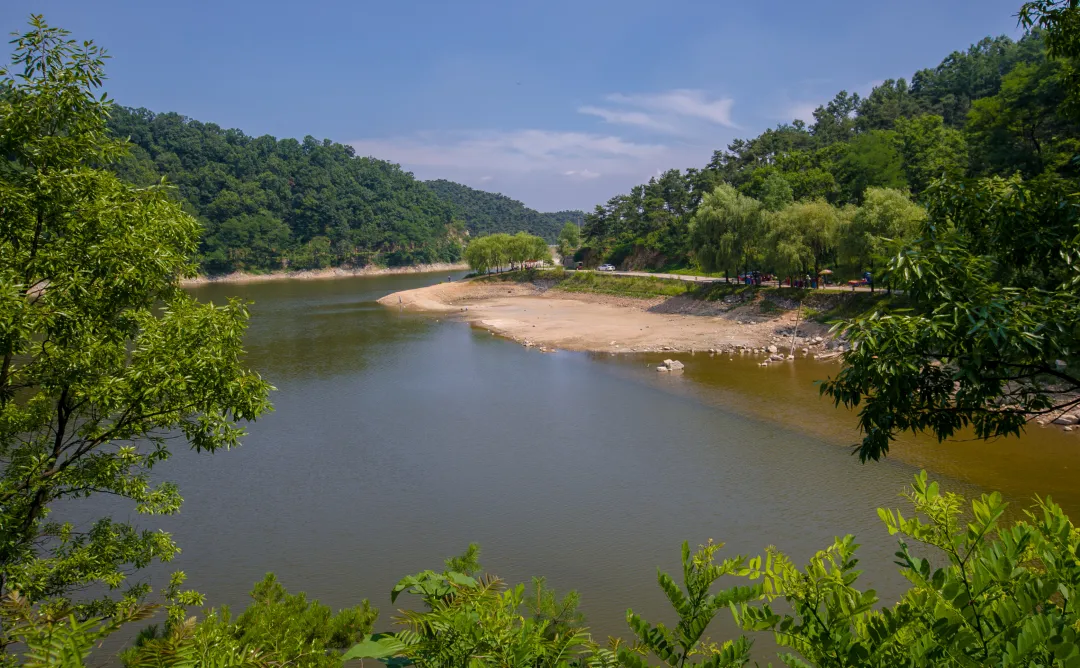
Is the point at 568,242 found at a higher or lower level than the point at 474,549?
higher

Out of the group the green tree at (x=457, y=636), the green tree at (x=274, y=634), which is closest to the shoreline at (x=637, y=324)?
the green tree at (x=274, y=634)

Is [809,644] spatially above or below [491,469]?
above

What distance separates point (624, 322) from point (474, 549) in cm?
4393

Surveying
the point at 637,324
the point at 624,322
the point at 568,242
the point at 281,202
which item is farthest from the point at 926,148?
the point at 281,202

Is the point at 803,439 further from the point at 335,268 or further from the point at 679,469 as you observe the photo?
the point at 335,268

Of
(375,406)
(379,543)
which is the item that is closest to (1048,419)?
(379,543)

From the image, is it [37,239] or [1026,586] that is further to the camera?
[37,239]


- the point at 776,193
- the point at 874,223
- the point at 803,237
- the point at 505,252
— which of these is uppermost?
the point at 776,193

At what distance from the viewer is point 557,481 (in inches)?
770

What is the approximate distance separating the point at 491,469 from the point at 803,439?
10.7m

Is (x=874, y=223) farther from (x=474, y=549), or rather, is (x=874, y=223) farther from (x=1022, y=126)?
(x=474, y=549)

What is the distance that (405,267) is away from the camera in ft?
437

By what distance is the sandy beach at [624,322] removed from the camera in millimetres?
39469

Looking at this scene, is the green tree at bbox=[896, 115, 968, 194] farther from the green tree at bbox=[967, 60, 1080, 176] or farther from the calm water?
the calm water
